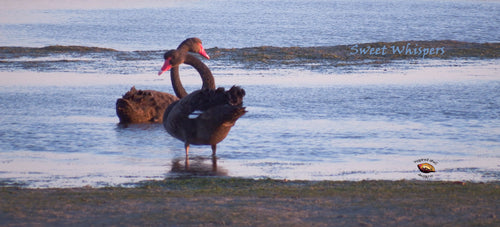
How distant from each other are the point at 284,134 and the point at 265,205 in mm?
3991

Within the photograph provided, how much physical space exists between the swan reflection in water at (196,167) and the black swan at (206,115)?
163mm

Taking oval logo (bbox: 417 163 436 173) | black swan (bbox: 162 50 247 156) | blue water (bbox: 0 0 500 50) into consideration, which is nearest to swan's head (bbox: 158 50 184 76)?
black swan (bbox: 162 50 247 156)

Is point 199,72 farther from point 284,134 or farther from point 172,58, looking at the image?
point 284,134

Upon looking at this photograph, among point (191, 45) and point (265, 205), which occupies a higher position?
point (191, 45)

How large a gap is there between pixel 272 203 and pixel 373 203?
28.9 inches

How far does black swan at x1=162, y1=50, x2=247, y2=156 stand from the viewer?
24.8 feet

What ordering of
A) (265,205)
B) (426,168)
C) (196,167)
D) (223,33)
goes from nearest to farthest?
(265,205)
(426,168)
(196,167)
(223,33)

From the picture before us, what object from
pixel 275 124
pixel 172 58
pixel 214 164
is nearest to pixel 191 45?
pixel 172 58

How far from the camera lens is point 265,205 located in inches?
205

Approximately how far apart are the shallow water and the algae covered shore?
2.85 ft

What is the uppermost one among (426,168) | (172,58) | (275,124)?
(172,58)

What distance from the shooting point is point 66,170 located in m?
7.31

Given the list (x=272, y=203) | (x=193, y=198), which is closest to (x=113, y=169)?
(x=193, y=198)

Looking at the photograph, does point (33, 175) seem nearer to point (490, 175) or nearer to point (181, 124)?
point (181, 124)
